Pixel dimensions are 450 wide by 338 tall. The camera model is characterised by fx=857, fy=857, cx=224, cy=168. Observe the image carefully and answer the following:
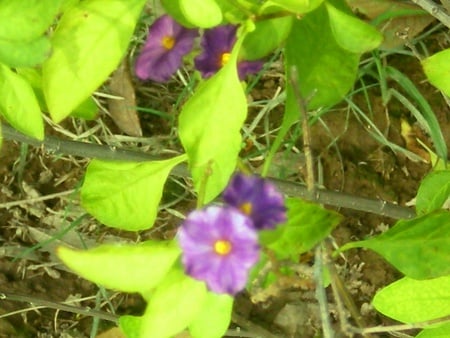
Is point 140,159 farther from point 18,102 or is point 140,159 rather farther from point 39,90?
point 18,102

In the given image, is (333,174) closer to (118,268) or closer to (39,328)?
(39,328)

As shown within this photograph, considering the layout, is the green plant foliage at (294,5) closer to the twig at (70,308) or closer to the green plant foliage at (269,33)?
the green plant foliage at (269,33)

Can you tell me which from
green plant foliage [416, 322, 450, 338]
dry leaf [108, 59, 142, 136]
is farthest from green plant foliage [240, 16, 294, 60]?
dry leaf [108, 59, 142, 136]

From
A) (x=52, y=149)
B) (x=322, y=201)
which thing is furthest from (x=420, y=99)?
(x=52, y=149)

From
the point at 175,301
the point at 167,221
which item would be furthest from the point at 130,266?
the point at 167,221

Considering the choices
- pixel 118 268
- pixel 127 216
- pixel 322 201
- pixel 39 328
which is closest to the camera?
pixel 118 268

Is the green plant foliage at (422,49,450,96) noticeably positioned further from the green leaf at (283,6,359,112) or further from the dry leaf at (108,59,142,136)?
the dry leaf at (108,59,142,136)
